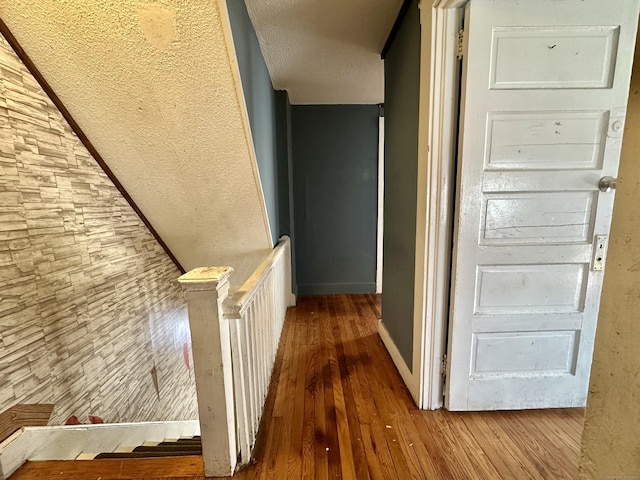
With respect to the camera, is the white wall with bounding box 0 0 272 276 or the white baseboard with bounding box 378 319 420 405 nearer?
the white wall with bounding box 0 0 272 276

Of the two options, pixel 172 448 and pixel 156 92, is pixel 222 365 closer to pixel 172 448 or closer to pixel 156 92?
pixel 172 448

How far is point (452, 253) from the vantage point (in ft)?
4.85

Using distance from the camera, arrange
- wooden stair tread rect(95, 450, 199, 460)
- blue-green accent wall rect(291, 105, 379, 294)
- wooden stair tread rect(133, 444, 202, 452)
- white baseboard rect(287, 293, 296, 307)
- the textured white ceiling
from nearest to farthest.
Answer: wooden stair tread rect(95, 450, 199, 460) → wooden stair tread rect(133, 444, 202, 452) → the textured white ceiling → white baseboard rect(287, 293, 296, 307) → blue-green accent wall rect(291, 105, 379, 294)

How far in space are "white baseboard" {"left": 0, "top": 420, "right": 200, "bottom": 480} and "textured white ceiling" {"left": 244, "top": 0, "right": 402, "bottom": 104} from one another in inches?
97.5

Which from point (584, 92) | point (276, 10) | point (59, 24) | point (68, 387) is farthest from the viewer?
point (276, 10)

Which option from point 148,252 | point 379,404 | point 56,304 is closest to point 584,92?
point 379,404

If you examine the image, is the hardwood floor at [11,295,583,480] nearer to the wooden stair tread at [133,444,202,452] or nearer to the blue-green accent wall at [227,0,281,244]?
the wooden stair tread at [133,444,202,452]

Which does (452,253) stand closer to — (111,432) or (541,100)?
(541,100)

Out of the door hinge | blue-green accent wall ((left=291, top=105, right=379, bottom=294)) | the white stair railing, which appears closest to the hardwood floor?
the white stair railing

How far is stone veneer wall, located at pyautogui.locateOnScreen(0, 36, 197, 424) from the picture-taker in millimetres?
1308

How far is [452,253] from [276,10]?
176cm

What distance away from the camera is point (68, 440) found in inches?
57.7

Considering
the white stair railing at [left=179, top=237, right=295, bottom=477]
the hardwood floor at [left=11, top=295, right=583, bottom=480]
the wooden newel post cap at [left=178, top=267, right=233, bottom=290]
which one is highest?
the wooden newel post cap at [left=178, top=267, right=233, bottom=290]

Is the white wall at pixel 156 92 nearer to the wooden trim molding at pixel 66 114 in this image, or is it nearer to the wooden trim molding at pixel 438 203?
the wooden trim molding at pixel 66 114
